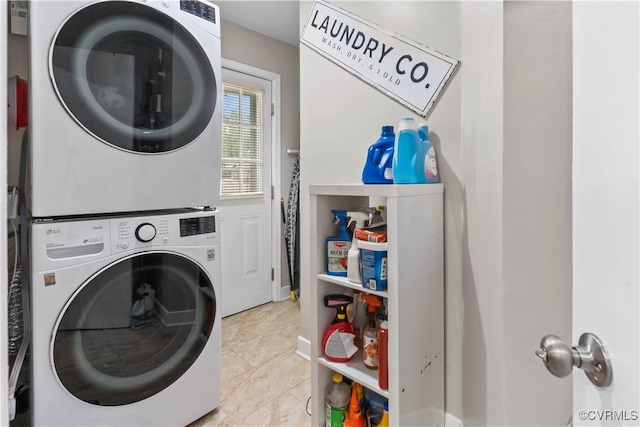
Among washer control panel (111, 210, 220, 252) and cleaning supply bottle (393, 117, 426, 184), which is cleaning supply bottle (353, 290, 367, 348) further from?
washer control panel (111, 210, 220, 252)

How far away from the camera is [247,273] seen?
256 centimetres

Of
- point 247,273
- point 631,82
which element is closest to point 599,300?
point 631,82

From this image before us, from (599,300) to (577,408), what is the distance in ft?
0.61

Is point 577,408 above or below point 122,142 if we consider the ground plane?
below

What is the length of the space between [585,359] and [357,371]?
821 mm

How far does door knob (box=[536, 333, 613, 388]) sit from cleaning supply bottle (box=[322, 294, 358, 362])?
2.55 ft

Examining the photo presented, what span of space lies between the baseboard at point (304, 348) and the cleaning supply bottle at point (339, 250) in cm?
87

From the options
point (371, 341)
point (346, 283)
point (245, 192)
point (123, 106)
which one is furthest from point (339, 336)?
point (245, 192)

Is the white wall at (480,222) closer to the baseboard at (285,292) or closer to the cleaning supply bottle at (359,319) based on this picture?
the cleaning supply bottle at (359,319)

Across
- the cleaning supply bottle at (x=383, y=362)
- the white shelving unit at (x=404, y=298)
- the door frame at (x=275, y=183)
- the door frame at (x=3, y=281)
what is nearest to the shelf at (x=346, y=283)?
the white shelving unit at (x=404, y=298)

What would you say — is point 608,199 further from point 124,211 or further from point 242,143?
point 242,143

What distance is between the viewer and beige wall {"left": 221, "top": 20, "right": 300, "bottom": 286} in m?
2.37

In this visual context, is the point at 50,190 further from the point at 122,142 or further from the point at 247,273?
the point at 247,273

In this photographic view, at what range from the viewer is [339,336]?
45.3 inches
